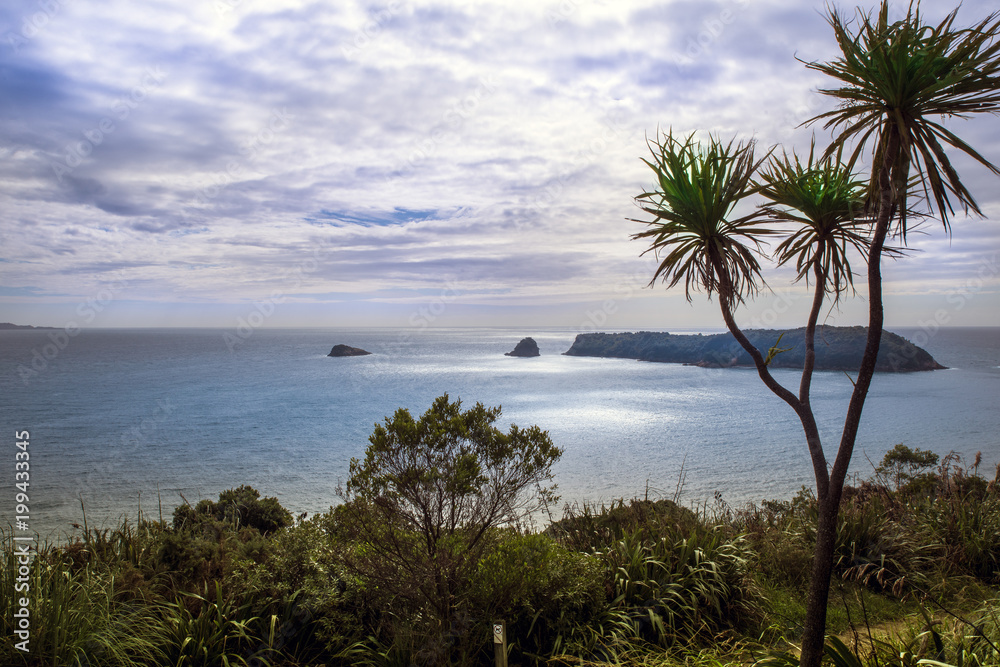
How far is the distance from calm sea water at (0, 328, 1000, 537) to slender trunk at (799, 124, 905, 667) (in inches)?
137

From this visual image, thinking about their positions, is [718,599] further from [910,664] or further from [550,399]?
[550,399]

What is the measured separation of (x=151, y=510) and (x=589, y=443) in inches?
920

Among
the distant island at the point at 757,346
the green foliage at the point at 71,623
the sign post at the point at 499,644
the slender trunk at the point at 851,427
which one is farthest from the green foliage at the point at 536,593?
the distant island at the point at 757,346

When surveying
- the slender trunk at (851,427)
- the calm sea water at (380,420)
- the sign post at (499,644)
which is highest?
the slender trunk at (851,427)

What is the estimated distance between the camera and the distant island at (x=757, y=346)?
6134 centimetres

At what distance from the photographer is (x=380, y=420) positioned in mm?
36031

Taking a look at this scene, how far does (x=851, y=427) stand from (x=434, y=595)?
10.4 feet

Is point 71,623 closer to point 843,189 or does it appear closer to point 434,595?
point 434,595

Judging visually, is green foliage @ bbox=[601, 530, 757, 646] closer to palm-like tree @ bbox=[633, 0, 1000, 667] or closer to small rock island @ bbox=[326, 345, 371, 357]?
palm-like tree @ bbox=[633, 0, 1000, 667]

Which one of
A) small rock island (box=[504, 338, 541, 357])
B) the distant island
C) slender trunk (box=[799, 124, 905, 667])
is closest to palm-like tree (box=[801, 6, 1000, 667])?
slender trunk (box=[799, 124, 905, 667])

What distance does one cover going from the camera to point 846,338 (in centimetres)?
6194

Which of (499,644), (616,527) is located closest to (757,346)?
(616,527)

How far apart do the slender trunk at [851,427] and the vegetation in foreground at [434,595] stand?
200 mm

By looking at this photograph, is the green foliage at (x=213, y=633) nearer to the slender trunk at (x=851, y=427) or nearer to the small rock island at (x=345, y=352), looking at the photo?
the slender trunk at (x=851, y=427)
